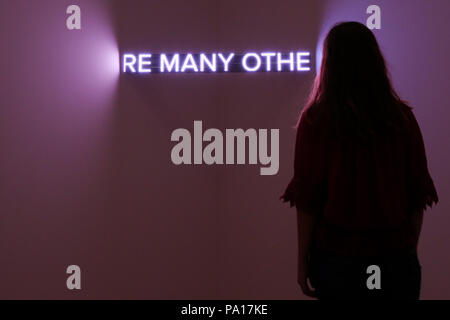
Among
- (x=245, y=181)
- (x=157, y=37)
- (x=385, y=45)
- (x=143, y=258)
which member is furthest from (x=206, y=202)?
(x=385, y=45)

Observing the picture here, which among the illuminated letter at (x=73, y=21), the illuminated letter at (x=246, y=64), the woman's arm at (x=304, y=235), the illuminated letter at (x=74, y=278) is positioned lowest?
the illuminated letter at (x=74, y=278)

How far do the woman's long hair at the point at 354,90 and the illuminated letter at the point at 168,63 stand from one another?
58.3 inches

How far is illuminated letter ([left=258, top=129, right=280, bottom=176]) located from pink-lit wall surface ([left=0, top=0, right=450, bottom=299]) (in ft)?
0.12

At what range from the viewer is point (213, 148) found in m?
3.11

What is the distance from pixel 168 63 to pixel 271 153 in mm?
785

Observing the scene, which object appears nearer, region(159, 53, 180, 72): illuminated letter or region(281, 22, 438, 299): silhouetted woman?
region(281, 22, 438, 299): silhouetted woman

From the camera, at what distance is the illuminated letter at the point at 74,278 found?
3.07 metres

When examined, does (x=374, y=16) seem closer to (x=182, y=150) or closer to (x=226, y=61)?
(x=226, y=61)

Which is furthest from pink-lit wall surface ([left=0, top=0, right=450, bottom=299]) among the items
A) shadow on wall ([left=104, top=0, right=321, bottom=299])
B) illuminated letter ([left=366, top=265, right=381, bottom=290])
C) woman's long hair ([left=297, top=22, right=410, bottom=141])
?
illuminated letter ([left=366, top=265, right=381, bottom=290])

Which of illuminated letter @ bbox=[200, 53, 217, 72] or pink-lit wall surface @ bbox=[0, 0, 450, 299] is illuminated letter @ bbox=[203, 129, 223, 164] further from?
illuminated letter @ bbox=[200, 53, 217, 72]

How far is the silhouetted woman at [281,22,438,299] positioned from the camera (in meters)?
1.56

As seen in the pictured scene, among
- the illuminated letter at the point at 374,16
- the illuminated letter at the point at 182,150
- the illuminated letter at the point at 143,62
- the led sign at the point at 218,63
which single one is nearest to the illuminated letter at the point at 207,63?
the led sign at the point at 218,63

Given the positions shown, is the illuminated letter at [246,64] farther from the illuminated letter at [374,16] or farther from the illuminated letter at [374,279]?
the illuminated letter at [374,279]

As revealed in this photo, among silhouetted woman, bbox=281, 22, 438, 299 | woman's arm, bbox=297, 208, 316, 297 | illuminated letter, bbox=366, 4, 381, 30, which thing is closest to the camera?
silhouetted woman, bbox=281, 22, 438, 299
